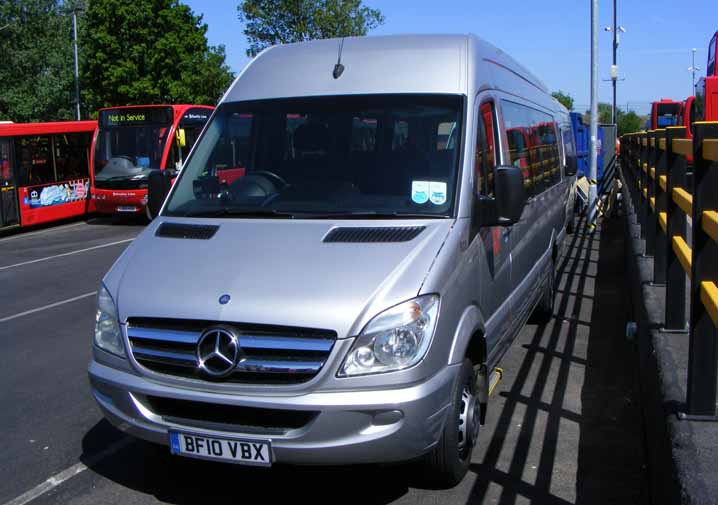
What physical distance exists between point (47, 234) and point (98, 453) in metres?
15.5

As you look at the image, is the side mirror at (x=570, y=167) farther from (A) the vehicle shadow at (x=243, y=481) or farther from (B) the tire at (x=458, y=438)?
(A) the vehicle shadow at (x=243, y=481)

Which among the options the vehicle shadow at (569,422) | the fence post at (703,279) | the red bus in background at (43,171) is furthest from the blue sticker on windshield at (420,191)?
the red bus in background at (43,171)

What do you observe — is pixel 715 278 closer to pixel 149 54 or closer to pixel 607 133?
pixel 607 133

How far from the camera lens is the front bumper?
354cm

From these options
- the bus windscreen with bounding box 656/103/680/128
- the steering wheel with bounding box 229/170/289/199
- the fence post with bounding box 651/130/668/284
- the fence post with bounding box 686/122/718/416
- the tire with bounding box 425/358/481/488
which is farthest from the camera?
the bus windscreen with bounding box 656/103/680/128

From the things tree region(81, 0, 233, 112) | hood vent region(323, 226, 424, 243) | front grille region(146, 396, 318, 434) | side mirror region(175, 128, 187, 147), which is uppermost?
tree region(81, 0, 233, 112)

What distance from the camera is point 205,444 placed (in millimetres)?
3734

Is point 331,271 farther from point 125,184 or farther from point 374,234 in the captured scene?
point 125,184

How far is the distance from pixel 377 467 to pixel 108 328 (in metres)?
1.56

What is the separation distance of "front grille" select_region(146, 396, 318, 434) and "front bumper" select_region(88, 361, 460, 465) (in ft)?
0.07

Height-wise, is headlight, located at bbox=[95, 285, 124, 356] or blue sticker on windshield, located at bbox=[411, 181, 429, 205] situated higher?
blue sticker on windshield, located at bbox=[411, 181, 429, 205]

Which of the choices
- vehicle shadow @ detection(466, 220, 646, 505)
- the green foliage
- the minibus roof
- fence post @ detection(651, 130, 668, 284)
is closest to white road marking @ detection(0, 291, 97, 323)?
the minibus roof

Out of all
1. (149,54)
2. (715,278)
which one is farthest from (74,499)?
(149,54)

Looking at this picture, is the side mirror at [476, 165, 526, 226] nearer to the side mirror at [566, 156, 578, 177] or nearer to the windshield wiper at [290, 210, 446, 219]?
the windshield wiper at [290, 210, 446, 219]
